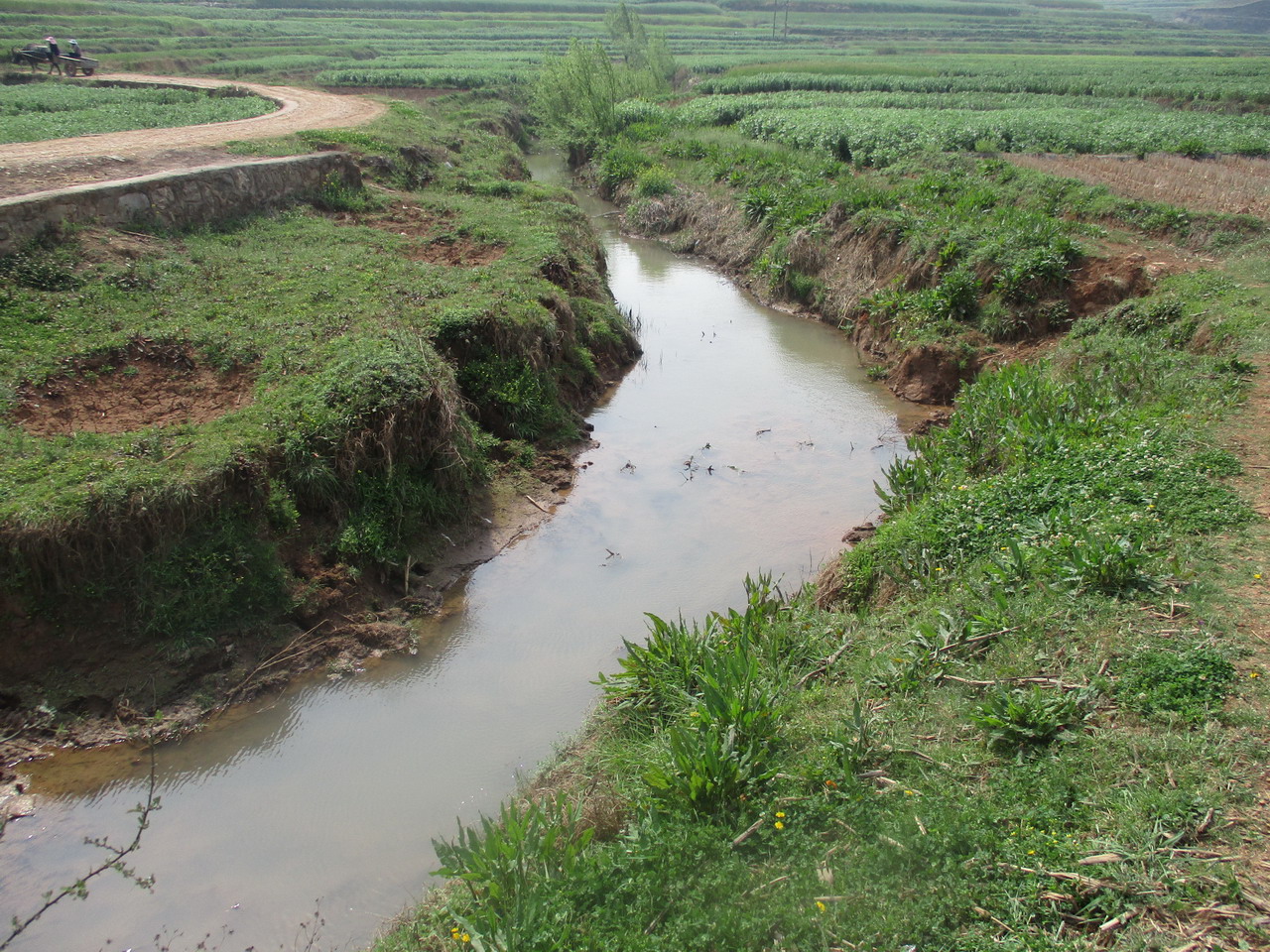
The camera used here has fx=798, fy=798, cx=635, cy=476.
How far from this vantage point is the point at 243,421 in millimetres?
7477

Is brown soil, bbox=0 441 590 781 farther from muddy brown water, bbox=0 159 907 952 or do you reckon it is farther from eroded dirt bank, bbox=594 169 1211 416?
eroded dirt bank, bbox=594 169 1211 416

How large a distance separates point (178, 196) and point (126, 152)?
89.8 inches

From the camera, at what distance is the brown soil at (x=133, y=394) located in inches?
293

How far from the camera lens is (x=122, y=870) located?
16.3 feet

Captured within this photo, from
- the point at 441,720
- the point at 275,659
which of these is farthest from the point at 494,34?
the point at 441,720

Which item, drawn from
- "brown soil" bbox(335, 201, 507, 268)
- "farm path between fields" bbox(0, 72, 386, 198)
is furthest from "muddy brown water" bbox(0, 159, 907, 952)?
"farm path between fields" bbox(0, 72, 386, 198)

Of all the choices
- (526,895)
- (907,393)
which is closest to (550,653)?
(526,895)

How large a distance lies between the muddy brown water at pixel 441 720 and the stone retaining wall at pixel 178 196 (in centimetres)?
689

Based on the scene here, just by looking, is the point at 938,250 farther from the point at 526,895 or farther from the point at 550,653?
the point at 526,895

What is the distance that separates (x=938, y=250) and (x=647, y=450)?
6.76 m

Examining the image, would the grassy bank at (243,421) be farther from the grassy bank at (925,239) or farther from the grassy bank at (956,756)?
the grassy bank at (925,239)

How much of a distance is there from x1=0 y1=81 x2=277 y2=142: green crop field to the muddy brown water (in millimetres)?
12628

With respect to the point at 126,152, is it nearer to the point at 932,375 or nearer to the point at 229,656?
the point at 229,656

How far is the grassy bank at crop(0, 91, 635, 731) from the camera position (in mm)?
6277
